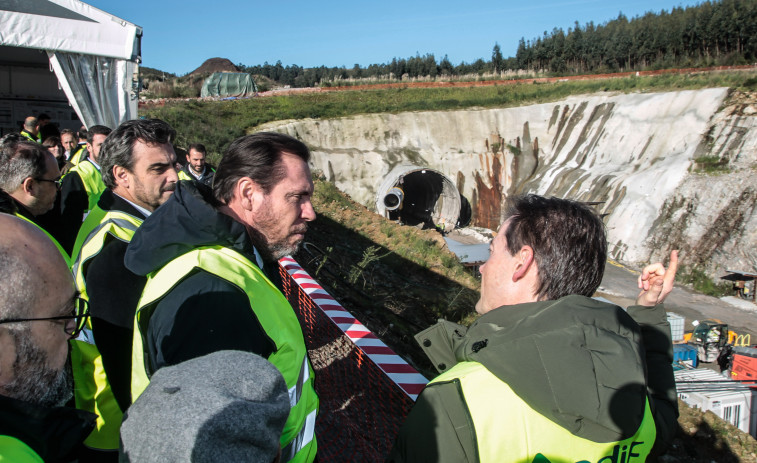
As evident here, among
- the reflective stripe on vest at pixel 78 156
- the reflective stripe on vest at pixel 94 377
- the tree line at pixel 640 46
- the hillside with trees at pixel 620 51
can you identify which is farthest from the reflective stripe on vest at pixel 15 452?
the tree line at pixel 640 46

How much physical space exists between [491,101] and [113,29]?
2438cm

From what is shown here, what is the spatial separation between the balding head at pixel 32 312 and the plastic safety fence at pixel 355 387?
6.97 feet

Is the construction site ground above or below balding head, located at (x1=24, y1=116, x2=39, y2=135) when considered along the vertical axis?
below

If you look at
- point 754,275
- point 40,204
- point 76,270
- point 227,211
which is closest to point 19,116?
point 40,204

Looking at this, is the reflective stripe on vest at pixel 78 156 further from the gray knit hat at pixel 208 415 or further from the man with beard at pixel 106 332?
the gray knit hat at pixel 208 415

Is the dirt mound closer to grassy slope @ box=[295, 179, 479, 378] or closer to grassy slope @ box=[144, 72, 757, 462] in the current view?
grassy slope @ box=[144, 72, 757, 462]

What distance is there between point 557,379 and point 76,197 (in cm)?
483

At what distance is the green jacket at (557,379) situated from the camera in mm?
1376

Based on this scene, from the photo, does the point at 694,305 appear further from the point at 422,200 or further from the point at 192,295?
the point at 192,295

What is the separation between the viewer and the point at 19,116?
12164 mm

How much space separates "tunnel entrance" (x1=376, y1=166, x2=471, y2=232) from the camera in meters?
22.8

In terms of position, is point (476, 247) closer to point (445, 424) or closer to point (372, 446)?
point (372, 446)

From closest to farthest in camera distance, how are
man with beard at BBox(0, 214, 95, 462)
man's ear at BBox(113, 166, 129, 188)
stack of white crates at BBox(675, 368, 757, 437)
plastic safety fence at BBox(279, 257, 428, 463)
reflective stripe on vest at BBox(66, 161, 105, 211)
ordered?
man with beard at BBox(0, 214, 95, 462) → man's ear at BBox(113, 166, 129, 188) → plastic safety fence at BBox(279, 257, 428, 463) → reflective stripe on vest at BBox(66, 161, 105, 211) → stack of white crates at BBox(675, 368, 757, 437)

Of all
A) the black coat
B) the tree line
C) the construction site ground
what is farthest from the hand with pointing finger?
the tree line
